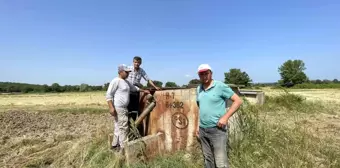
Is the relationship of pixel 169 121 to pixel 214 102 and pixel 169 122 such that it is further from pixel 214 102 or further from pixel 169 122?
pixel 214 102

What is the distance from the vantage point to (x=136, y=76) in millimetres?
6230

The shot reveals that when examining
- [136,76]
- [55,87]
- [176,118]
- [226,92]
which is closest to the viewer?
[226,92]

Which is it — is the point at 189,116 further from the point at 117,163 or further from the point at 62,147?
the point at 62,147

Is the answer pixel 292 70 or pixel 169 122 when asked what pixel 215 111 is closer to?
pixel 169 122

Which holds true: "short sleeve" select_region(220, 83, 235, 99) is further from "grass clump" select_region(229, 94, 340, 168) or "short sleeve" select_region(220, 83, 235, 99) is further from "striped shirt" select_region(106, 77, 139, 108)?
"striped shirt" select_region(106, 77, 139, 108)

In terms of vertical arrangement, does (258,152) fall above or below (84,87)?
below

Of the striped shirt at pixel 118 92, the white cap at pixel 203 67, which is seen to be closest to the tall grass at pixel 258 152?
the striped shirt at pixel 118 92

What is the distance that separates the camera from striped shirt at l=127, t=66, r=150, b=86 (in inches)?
243

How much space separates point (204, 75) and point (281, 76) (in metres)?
96.6

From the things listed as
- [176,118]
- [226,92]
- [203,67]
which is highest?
[203,67]

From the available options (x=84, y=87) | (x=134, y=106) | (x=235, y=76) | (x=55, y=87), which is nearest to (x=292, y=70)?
(x=235, y=76)

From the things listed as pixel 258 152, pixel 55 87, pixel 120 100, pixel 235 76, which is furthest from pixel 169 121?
pixel 55 87

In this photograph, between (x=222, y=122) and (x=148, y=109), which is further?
(x=148, y=109)

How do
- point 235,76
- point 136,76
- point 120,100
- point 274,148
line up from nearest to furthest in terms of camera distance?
1. point 274,148
2. point 120,100
3. point 136,76
4. point 235,76
